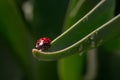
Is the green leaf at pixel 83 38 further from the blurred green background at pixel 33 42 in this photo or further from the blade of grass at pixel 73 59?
the blurred green background at pixel 33 42

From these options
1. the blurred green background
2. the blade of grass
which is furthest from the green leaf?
the blurred green background

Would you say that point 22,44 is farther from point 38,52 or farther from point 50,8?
point 38,52

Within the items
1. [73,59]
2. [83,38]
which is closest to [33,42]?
[73,59]

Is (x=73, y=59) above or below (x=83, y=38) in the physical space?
above

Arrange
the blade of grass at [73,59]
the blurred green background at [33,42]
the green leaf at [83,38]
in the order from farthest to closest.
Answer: the blurred green background at [33,42], the blade of grass at [73,59], the green leaf at [83,38]

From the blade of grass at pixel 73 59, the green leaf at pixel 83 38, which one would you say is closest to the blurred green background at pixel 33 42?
the blade of grass at pixel 73 59

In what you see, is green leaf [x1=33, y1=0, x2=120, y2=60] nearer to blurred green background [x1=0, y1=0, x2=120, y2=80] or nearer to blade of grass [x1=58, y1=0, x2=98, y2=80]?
blade of grass [x1=58, y1=0, x2=98, y2=80]

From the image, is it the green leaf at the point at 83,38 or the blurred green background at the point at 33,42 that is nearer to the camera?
the green leaf at the point at 83,38

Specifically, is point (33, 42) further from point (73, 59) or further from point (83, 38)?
point (83, 38)
